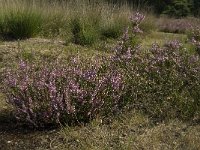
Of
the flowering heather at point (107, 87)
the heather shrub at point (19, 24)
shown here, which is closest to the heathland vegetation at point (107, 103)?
the flowering heather at point (107, 87)

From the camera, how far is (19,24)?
8.55 metres

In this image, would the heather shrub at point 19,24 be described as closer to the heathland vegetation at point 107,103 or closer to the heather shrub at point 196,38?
the heather shrub at point 196,38

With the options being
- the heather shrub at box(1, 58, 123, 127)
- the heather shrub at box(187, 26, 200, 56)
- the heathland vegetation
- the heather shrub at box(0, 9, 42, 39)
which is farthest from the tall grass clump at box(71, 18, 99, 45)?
the heather shrub at box(1, 58, 123, 127)

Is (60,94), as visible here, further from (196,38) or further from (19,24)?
(196,38)

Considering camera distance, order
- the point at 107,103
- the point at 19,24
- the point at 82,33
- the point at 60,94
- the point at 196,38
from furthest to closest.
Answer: the point at 196,38 < the point at 82,33 < the point at 19,24 < the point at 107,103 < the point at 60,94

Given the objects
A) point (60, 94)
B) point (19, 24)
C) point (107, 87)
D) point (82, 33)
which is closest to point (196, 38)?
point (82, 33)

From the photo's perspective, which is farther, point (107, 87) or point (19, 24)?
point (19, 24)

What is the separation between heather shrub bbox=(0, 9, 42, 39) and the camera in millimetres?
8523

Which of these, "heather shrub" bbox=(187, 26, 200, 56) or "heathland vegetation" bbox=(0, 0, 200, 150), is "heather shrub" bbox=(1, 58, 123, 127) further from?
"heather shrub" bbox=(187, 26, 200, 56)

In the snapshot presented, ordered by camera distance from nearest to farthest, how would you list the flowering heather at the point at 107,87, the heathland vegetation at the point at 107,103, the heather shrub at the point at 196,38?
the heathland vegetation at the point at 107,103 → the flowering heather at the point at 107,87 → the heather shrub at the point at 196,38

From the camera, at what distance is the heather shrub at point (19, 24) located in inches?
336

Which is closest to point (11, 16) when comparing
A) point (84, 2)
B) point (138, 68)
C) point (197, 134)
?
point (84, 2)

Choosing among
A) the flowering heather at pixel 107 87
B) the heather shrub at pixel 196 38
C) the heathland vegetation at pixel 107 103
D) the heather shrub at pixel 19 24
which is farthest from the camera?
the heather shrub at pixel 19 24

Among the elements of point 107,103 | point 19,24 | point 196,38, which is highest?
point 107,103
